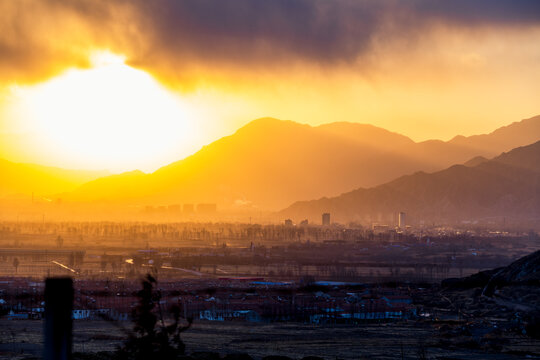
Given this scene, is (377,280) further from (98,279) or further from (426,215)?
(426,215)

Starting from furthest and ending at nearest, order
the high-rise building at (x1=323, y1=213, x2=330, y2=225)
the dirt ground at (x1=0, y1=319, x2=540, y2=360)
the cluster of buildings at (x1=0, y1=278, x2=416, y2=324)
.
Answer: the high-rise building at (x1=323, y1=213, x2=330, y2=225) < the cluster of buildings at (x1=0, y1=278, x2=416, y2=324) < the dirt ground at (x1=0, y1=319, x2=540, y2=360)

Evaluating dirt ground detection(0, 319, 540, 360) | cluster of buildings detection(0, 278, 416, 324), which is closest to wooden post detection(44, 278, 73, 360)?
dirt ground detection(0, 319, 540, 360)

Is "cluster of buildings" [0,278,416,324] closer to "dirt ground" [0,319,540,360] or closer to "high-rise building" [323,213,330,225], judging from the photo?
"dirt ground" [0,319,540,360]

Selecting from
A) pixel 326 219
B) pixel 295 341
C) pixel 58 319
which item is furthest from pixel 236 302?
pixel 326 219

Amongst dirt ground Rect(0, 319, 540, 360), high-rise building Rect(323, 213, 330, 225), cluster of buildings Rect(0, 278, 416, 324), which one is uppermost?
high-rise building Rect(323, 213, 330, 225)

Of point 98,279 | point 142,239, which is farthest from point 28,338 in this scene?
point 142,239

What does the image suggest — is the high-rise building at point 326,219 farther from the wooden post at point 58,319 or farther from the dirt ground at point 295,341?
the wooden post at point 58,319

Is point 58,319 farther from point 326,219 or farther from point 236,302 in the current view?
point 326,219
